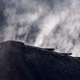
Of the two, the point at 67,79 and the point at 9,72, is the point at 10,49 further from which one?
the point at 67,79

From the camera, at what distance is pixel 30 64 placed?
10258 millimetres

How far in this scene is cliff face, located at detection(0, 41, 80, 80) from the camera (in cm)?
984

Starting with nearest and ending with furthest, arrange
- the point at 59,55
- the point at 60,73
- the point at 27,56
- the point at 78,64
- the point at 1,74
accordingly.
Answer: the point at 1,74
the point at 27,56
the point at 60,73
the point at 59,55
the point at 78,64

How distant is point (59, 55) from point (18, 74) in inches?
131

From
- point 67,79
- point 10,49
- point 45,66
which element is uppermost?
point 10,49

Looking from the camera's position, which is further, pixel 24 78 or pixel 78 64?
pixel 78 64

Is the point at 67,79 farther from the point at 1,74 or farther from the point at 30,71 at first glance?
the point at 1,74

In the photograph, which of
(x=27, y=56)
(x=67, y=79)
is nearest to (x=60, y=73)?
(x=67, y=79)

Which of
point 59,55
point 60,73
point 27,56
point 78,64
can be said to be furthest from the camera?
point 78,64

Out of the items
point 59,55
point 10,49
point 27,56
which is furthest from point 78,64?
point 10,49

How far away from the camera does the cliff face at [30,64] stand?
32.3ft

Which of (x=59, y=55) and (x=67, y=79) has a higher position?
(x=59, y=55)

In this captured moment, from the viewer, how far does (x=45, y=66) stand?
1099cm

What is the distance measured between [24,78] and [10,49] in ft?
4.68
